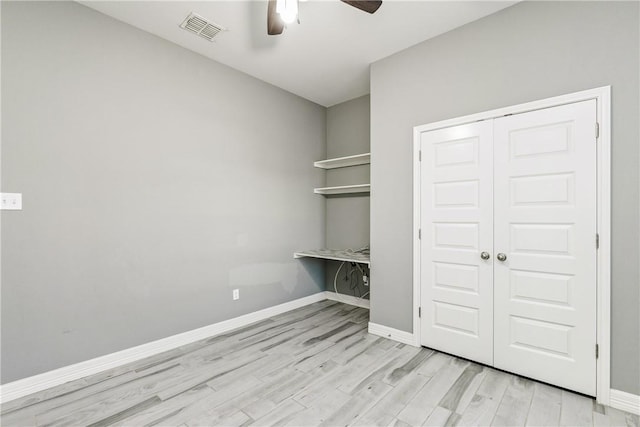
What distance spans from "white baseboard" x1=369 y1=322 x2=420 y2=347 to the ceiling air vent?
126 inches

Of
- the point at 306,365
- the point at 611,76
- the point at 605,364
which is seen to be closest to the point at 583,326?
the point at 605,364

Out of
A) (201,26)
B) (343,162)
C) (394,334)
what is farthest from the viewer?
(343,162)

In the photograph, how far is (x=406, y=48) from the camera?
9.41 feet

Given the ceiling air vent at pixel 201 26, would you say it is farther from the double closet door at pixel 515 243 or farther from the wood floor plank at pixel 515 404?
the wood floor plank at pixel 515 404

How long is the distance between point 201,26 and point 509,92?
103 inches

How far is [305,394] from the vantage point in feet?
6.69

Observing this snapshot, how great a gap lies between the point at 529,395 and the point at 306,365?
1.60 meters

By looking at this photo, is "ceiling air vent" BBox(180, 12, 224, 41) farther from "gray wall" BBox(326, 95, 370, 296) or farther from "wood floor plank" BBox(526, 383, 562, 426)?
"wood floor plank" BBox(526, 383, 562, 426)

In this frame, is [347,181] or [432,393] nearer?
[432,393]

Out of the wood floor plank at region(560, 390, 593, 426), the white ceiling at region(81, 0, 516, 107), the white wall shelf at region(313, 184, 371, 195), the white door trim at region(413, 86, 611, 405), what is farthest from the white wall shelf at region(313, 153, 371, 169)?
the wood floor plank at region(560, 390, 593, 426)

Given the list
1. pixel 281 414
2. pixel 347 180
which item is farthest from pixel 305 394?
pixel 347 180

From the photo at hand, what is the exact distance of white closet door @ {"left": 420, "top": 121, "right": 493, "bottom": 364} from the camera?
94.7 inches

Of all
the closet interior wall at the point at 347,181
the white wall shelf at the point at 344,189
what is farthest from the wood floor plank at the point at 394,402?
the white wall shelf at the point at 344,189

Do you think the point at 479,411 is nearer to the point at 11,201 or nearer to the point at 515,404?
the point at 515,404
